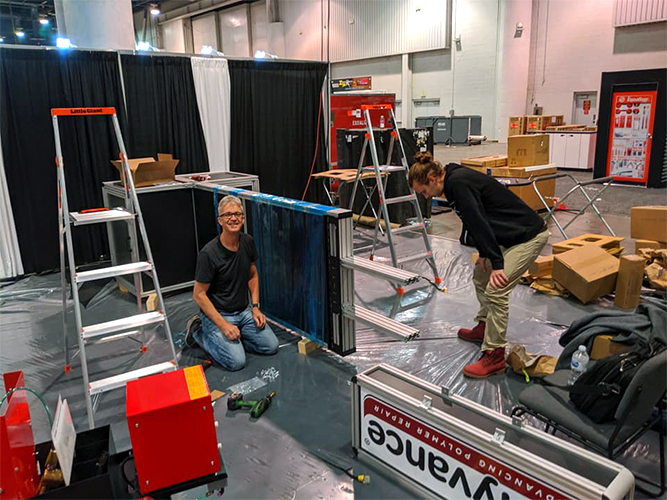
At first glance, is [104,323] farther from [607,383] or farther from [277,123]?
[277,123]

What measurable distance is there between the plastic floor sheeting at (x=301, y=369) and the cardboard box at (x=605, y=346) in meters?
0.52

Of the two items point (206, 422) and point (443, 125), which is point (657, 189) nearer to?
point (443, 125)

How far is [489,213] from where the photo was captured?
120 inches

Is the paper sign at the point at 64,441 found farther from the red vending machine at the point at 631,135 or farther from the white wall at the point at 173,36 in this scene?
the white wall at the point at 173,36

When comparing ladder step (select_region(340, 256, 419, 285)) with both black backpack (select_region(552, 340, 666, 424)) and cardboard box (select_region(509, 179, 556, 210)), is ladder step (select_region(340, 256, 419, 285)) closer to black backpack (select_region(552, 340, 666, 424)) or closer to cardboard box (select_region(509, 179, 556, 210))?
black backpack (select_region(552, 340, 666, 424))

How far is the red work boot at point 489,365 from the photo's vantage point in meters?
3.17

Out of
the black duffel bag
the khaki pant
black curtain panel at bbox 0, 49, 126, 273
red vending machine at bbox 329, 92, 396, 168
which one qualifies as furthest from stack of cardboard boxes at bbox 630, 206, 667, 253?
black curtain panel at bbox 0, 49, 126, 273

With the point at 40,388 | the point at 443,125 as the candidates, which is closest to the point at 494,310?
the point at 40,388

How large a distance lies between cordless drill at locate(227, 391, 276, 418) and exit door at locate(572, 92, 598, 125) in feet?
42.5

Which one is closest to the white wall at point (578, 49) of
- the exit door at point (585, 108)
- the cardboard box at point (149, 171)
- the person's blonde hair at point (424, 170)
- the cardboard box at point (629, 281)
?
the exit door at point (585, 108)

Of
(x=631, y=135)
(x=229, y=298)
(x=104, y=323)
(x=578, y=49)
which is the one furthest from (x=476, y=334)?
(x=578, y=49)

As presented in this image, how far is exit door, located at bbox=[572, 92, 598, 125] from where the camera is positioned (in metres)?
12.9

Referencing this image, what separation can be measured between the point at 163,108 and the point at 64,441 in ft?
16.1

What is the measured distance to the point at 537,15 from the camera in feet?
43.5
